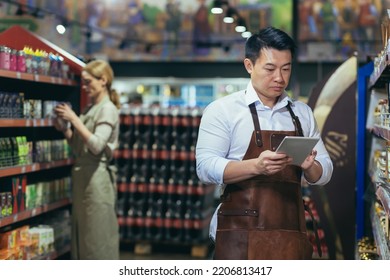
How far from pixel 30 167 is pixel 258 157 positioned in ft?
6.96

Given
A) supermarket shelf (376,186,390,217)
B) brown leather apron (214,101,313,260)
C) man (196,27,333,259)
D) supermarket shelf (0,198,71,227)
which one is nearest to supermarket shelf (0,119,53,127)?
supermarket shelf (0,198,71,227)

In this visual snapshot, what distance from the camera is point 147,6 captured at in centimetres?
1581

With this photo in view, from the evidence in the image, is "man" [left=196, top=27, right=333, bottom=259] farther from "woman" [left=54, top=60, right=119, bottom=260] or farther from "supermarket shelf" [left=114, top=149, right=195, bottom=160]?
"supermarket shelf" [left=114, top=149, right=195, bottom=160]

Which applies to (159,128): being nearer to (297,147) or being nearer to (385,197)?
(385,197)

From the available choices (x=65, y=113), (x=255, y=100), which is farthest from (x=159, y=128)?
(x=255, y=100)

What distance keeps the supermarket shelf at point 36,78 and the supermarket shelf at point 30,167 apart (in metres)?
0.55

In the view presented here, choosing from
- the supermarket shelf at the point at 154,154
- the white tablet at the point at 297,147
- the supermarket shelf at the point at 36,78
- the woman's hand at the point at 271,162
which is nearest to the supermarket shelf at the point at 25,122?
the supermarket shelf at the point at 36,78

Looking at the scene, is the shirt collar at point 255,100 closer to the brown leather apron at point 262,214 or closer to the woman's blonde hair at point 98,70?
the brown leather apron at point 262,214

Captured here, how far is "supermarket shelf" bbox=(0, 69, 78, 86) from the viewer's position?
4164 millimetres

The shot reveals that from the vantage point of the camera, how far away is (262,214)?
3.07m

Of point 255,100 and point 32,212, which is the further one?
point 32,212
